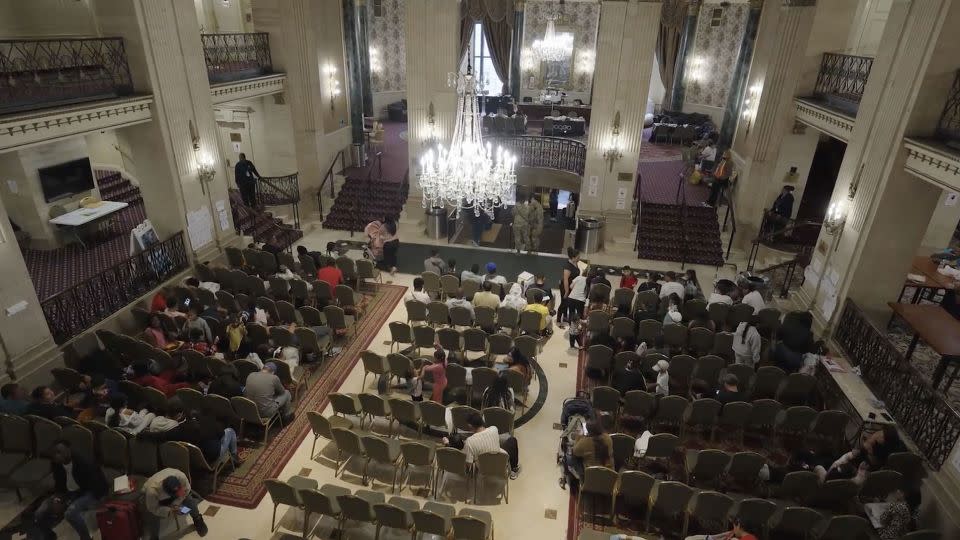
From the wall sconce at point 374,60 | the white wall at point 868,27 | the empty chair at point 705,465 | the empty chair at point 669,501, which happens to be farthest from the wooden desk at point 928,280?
the wall sconce at point 374,60

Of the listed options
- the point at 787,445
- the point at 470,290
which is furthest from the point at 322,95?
the point at 787,445

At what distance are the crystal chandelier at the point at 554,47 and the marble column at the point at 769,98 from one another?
323 inches

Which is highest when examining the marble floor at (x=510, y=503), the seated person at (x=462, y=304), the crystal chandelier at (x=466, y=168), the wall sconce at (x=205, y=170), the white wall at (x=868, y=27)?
the white wall at (x=868, y=27)

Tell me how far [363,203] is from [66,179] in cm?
642

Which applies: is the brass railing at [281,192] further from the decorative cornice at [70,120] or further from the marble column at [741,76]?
the marble column at [741,76]

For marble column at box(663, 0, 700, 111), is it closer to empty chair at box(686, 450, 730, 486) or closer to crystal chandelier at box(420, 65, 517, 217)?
crystal chandelier at box(420, 65, 517, 217)

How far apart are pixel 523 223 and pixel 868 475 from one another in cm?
838

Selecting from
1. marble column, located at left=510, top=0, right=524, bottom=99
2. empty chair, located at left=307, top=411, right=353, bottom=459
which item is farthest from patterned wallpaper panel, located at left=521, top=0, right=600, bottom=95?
empty chair, located at left=307, top=411, right=353, bottom=459

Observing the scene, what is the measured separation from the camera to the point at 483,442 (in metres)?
6.12

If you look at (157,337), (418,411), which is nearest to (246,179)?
(157,337)

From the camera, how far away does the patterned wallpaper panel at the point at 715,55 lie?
18.4 m

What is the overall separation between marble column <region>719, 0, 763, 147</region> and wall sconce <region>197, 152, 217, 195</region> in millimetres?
13121

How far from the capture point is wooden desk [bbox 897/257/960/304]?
9.05 metres

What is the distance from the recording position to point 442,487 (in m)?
6.54
